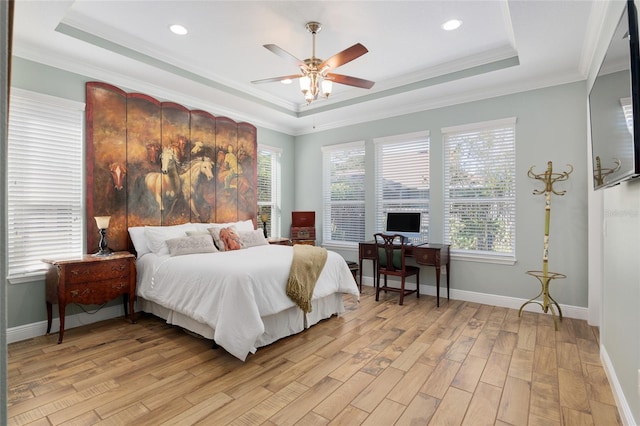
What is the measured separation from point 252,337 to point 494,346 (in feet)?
7.17

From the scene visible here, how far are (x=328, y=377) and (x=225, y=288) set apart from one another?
1086 mm

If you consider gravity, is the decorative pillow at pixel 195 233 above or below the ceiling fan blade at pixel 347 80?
below

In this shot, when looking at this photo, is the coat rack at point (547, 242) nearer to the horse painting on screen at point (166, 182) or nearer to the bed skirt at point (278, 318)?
the bed skirt at point (278, 318)

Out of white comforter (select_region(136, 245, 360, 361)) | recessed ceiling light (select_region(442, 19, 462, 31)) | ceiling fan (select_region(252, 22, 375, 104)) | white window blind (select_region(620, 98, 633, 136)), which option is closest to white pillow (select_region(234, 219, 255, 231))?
white comforter (select_region(136, 245, 360, 361))

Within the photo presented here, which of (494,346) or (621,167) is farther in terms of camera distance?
(494,346)

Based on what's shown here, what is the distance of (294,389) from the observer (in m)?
2.32

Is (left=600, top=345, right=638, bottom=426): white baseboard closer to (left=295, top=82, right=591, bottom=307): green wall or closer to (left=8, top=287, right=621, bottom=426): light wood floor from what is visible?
(left=8, top=287, right=621, bottom=426): light wood floor

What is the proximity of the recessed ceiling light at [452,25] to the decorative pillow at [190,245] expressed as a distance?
3.43m

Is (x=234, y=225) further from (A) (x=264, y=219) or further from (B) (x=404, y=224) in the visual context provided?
(B) (x=404, y=224)

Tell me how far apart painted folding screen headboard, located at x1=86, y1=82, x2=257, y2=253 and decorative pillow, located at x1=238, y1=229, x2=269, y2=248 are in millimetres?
689

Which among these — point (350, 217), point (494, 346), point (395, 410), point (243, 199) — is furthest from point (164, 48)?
point (494, 346)

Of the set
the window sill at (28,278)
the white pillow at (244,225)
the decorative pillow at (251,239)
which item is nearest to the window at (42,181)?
the window sill at (28,278)

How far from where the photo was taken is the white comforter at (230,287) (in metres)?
2.68

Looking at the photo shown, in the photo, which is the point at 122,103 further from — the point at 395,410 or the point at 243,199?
the point at 395,410
